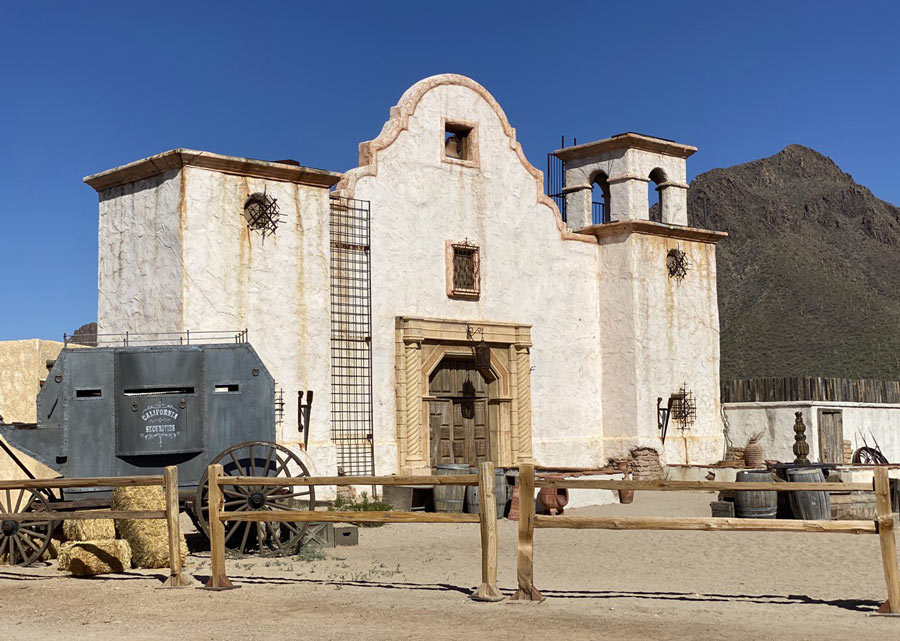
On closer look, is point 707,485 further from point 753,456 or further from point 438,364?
point 753,456

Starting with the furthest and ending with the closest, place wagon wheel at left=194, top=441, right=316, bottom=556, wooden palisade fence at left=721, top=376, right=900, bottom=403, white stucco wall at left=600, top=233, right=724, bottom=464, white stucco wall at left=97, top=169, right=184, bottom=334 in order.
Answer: wooden palisade fence at left=721, top=376, right=900, bottom=403
white stucco wall at left=600, top=233, right=724, bottom=464
white stucco wall at left=97, top=169, right=184, bottom=334
wagon wheel at left=194, top=441, right=316, bottom=556

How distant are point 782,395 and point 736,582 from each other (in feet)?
56.4

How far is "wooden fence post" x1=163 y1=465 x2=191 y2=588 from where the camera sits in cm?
1058

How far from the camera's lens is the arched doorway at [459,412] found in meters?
21.6

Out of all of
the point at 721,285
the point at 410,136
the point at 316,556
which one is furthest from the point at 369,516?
the point at 721,285

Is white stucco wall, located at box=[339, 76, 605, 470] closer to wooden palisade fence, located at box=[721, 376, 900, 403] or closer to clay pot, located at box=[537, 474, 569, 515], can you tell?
clay pot, located at box=[537, 474, 569, 515]

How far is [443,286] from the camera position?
2134cm

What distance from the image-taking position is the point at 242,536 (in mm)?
12984

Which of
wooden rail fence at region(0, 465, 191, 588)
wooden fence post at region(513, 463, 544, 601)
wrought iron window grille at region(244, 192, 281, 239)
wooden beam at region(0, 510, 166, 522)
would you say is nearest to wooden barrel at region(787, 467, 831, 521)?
wooden fence post at region(513, 463, 544, 601)

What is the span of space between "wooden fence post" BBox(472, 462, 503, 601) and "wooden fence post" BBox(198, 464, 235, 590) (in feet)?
8.07

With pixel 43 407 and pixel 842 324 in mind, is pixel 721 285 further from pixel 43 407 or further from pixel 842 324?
pixel 43 407

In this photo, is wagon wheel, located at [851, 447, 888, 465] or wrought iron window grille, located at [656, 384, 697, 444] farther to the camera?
wagon wheel, located at [851, 447, 888, 465]

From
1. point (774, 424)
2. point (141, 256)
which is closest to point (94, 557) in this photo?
point (141, 256)

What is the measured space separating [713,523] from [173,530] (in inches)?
197
